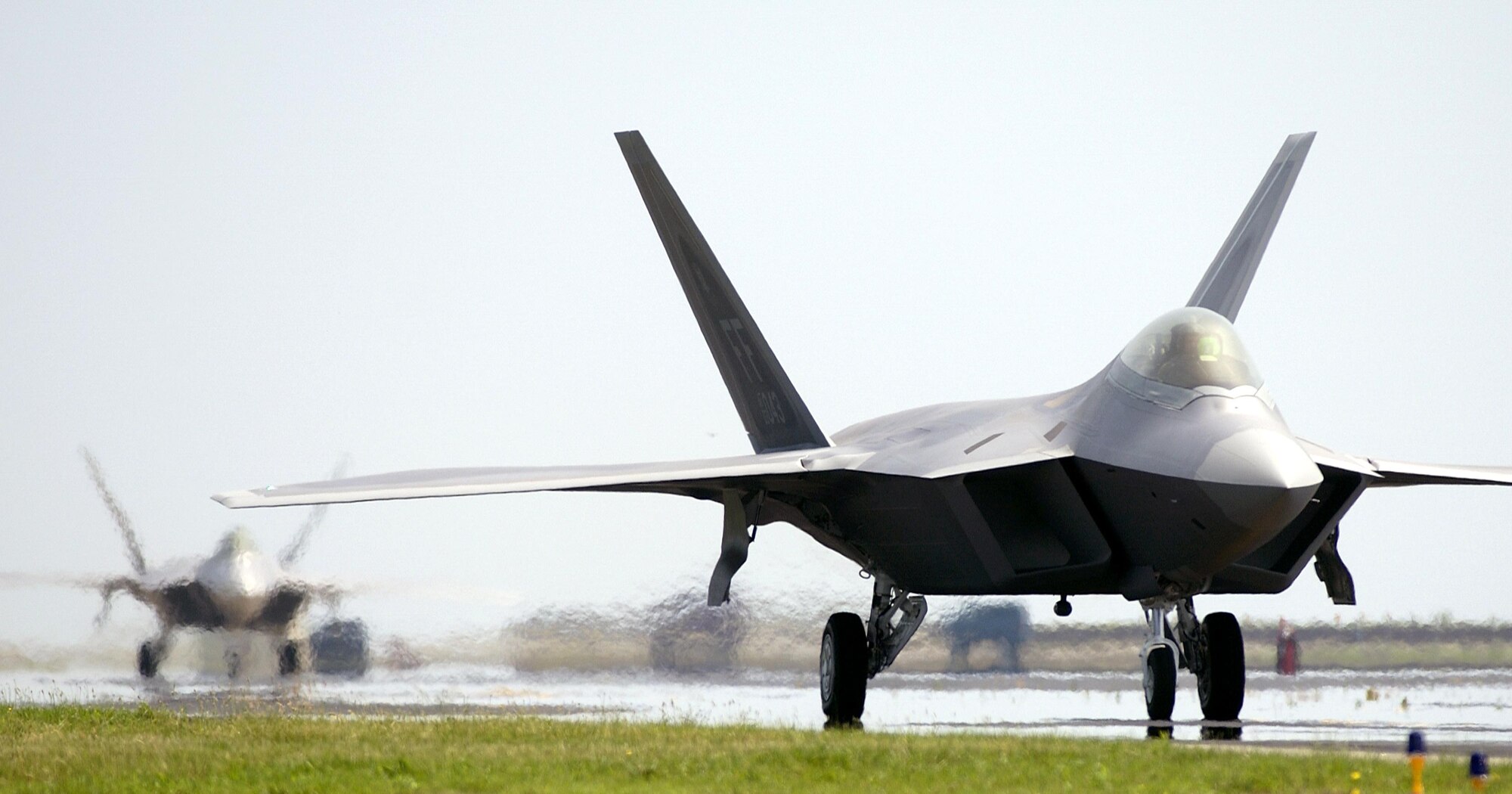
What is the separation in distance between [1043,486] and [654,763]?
410cm

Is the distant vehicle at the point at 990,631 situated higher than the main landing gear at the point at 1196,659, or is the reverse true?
the main landing gear at the point at 1196,659

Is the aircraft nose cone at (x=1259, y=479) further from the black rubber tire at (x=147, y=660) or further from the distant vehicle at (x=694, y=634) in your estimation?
the black rubber tire at (x=147, y=660)

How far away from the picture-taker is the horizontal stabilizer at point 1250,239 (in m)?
15.3

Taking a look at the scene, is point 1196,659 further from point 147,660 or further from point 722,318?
point 147,660

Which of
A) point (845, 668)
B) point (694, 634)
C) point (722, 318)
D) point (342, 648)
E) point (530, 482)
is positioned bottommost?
point (342, 648)

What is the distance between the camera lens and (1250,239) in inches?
617

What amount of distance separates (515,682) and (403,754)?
8.56m

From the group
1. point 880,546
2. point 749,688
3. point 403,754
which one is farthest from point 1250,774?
point 749,688

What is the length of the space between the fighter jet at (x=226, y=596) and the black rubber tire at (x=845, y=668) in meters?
7.54

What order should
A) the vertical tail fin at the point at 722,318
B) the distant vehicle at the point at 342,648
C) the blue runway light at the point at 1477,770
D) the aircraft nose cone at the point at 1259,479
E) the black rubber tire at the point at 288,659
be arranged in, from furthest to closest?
1. the black rubber tire at the point at 288,659
2. the distant vehicle at the point at 342,648
3. the vertical tail fin at the point at 722,318
4. the aircraft nose cone at the point at 1259,479
5. the blue runway light at the point at 1477,770

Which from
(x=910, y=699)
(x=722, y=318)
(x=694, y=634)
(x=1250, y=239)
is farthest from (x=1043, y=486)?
(x=694, y=634)

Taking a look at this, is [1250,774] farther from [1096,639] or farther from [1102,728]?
[1096,639]

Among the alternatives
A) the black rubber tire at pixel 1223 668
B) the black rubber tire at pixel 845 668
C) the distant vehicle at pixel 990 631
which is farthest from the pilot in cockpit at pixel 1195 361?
the distant vehicle at pixel 990 631

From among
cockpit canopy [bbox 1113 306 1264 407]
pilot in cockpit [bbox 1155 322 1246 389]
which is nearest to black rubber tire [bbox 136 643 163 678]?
cockpit canopy [bbox 1113 306 1264 407]
